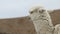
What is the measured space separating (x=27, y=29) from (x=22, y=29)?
58 millimetres

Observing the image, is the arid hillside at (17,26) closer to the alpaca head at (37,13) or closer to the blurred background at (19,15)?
the blurred background at (19,15)

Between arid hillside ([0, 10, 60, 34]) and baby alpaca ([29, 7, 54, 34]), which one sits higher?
baby alpaca ([29, 7, 54, 34])

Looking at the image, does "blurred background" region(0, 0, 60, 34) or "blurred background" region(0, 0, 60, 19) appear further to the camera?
"blurred background" region(0, 0, 60, 19)

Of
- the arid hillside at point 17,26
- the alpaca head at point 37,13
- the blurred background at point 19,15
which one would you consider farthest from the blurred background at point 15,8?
the alpaca head at point 37,13

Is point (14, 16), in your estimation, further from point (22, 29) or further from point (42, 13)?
point (42, 13)

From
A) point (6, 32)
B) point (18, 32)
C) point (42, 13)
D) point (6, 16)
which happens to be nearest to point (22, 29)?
point (18, 32)

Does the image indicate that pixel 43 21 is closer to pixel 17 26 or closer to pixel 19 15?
pixel 17 26

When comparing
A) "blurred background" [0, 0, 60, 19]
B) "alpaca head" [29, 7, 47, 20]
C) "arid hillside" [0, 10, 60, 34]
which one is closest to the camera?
"alpaca head" [29, 7, 47, 20]

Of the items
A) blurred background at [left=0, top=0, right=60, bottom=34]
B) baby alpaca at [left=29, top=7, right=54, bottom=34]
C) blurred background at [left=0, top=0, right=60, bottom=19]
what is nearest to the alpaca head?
baby alpaca at [left=29, top=7, right=54, bottom=34]

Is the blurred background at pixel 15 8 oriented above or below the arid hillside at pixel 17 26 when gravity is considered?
above

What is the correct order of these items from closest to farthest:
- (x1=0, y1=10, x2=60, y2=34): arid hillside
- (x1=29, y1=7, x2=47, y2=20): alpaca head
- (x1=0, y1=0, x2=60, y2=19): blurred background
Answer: (x1=29, y1=7, x2=47, y2=20): alpaca head → (x1=0, y1=10, x2=60, y2=34): arid hillside → (x1=0, y1=0, x2=60, y2=19): blurred background

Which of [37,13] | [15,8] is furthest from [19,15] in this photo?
[37,13]

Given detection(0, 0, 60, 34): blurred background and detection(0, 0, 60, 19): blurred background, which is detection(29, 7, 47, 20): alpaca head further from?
detection(0, 0, 60, 19): blurred background

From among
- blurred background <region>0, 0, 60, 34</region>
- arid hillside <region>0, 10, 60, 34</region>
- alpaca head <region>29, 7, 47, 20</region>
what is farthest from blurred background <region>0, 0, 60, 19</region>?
alpaca head <region>29, 7, 47, 20</region>
